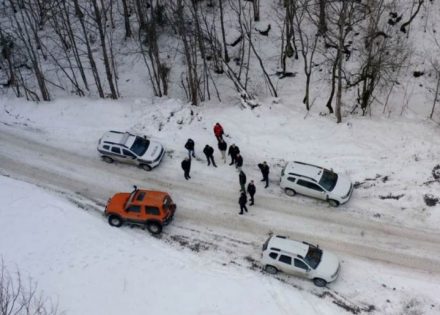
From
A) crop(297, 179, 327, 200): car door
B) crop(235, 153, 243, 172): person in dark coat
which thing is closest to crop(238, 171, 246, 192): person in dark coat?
crop(235, 153, 243, 172): person in dark coat

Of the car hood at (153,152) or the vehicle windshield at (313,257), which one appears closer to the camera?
the vehicle windshield at (313,257)

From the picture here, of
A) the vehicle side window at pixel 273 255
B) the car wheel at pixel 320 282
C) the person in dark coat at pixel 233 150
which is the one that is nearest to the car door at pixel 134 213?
the person in dark coat at pixel 233 150

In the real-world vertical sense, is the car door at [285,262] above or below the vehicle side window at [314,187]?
below

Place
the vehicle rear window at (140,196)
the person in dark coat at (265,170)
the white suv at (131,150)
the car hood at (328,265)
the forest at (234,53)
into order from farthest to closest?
the forest at (234,53)
the white suv at (131,150)
the person in dark coat at (265,170)
the vehicle rear window at (140,196)
the car hood at (328,265)

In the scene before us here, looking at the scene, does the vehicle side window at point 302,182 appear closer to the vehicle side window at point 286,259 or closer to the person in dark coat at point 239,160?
the person in dark coat at point 239,160

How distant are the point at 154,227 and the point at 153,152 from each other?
4.80 metres

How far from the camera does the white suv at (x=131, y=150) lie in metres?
28.6

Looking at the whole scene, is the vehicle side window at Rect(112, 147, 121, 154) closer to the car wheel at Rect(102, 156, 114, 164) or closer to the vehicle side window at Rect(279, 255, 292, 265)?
the car wheel at Rect(102, 156, 114, 164)

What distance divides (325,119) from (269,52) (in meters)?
8.04

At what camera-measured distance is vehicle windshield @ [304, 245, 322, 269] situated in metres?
22.9

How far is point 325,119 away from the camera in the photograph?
31000 mm

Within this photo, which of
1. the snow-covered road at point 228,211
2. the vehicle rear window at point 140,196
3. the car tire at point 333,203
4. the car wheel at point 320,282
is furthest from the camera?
the car tire at point 333,203

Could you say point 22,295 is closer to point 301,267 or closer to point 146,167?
point 146,167

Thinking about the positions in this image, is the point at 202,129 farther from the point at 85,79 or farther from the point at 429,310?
the point at 429,310
